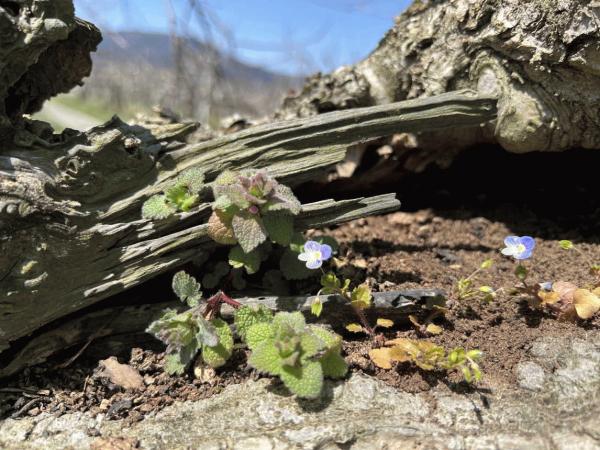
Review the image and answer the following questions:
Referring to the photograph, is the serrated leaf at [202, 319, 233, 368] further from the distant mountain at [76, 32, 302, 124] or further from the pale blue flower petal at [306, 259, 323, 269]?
the distant mountain at [76, 32, 302, 124]

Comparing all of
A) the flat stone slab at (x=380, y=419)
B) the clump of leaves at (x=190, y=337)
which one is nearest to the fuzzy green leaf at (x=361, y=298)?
the flat stone slab at (x=380, y=419)

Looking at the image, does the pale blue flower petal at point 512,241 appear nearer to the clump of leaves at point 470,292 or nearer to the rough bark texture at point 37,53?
the clump of leaves at point 470,292

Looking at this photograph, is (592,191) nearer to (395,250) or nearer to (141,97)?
(395,250)

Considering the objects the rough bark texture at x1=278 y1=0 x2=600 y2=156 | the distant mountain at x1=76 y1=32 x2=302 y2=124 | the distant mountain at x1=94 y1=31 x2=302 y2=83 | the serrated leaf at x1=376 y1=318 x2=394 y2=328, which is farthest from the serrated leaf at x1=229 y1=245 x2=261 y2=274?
the distant mountain at x1=94 y1=31 x2=302 y2=83

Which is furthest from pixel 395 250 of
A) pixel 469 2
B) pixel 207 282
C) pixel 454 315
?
pixel 469 2

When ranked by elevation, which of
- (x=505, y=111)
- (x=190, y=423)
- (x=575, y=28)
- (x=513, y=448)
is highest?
(x=575, y=28)
